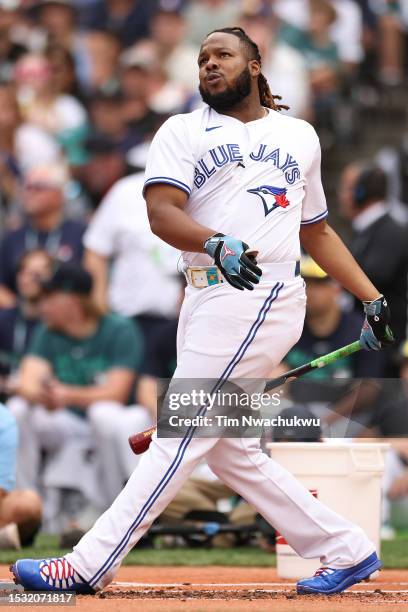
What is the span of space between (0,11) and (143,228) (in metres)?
5.79

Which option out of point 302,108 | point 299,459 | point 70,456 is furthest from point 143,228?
point 299,459

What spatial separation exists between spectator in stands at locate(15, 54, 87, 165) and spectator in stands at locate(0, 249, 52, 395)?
2.95m

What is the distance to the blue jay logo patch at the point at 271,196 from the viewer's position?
18.9 ft

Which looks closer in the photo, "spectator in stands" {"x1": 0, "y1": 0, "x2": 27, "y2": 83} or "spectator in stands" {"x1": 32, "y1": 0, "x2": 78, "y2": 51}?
"spectator in stands" {"x1": 0, "y1": 0, "x2": 27, "y2": 83}

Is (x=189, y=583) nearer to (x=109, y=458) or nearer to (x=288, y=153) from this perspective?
(x=288, y=153)

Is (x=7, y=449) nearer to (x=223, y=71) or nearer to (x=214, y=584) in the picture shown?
(x=214, y=584)

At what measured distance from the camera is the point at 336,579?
19.4 feet

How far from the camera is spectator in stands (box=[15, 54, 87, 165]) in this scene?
1423 centimetres

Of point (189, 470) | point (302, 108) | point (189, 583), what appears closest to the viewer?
point (189, 470)

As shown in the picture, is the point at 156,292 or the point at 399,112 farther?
the point at 399,112

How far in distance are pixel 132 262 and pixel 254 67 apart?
5.31 m

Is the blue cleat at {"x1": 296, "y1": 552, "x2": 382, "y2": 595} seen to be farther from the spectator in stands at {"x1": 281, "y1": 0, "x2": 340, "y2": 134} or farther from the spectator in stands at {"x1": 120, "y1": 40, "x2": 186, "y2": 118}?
the spectator in stands at {"x1": 281, "y1": 0, "x2": 340, "y2": 134}

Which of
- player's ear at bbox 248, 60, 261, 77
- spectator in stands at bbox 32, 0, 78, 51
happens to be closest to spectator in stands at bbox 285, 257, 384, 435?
player's ear at bbox 248, 60, 261, 77

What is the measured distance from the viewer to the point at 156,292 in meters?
11.0
